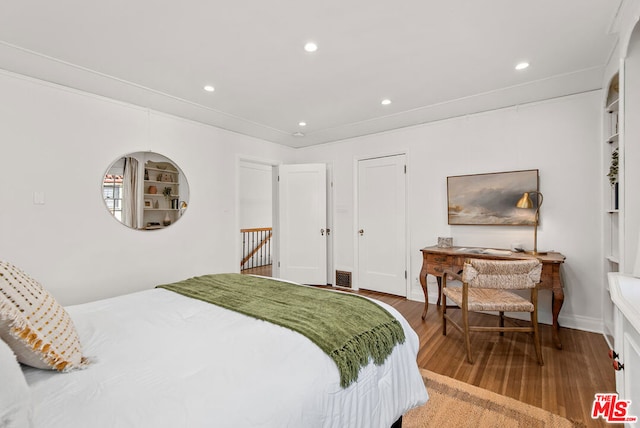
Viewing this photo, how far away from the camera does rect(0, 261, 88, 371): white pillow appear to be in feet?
2.98

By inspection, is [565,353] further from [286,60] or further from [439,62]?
[286,60]

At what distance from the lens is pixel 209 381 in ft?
3.18

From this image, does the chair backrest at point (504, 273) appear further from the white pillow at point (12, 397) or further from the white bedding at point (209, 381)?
the white pillow at point (12, 397)

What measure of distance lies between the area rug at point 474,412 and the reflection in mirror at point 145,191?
A: 325 centimetres

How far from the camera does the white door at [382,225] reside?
427cm

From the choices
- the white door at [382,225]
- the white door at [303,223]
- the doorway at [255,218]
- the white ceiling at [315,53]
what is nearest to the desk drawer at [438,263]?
the white door at [382,225]

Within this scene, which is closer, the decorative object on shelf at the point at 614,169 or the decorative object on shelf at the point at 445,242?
the decorative object on shelf at the point at 614,169

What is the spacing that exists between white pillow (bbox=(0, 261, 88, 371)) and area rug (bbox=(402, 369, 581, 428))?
1723mm

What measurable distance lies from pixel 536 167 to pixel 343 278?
3.02m

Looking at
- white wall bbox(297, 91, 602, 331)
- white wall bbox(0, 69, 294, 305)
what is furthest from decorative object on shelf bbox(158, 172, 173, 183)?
white wall bbox(297, 91, 602, 331)

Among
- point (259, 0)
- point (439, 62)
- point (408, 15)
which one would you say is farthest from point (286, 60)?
point (439, 62)

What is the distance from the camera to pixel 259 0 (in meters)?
1.79

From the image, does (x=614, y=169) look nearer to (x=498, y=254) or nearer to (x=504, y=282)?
(x=498, y=254)

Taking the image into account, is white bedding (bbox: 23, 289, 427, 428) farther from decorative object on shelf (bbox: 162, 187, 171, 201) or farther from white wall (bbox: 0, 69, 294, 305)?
decorative object on shelf (bbox: 162, 187, 171, 201)
